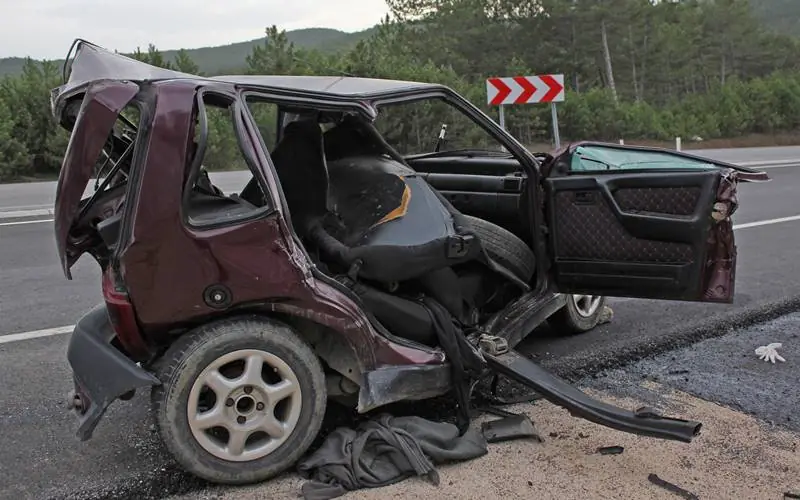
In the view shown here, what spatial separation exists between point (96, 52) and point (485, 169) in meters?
2.58

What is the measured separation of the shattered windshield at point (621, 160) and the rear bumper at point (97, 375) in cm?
257

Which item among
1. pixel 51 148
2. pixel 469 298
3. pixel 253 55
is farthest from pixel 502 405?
pixel 253 55

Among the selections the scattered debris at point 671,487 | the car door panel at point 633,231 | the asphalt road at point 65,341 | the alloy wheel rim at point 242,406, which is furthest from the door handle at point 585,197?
the alloy wheel rim at point 242,406

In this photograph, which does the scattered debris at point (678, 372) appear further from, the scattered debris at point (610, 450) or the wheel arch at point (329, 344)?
the wheel arch at point (329, 344)

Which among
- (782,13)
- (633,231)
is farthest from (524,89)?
(782,13)

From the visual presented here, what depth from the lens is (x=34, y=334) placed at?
520 cm

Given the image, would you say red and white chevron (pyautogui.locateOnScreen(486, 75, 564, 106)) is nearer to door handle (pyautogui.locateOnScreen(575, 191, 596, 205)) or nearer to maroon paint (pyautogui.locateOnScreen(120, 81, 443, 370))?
door handle (pyautogui.locateOnScreen(575, 191, 596, 205))

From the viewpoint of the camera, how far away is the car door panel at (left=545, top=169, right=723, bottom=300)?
3811 mm

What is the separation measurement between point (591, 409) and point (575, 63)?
4635 centimetres

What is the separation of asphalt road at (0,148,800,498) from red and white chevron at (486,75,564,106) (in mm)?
4449

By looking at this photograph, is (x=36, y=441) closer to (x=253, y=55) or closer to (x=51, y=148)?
(x=51, y=148)

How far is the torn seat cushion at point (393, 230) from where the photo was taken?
3.46m

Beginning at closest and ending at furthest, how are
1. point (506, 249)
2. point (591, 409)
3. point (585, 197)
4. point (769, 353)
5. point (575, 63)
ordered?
point (591, 409) → point (585, 197) → point (506, 249) → point (769, 353) → point (575, 63)

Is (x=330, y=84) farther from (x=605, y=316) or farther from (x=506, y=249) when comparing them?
(x=605, y=316)
